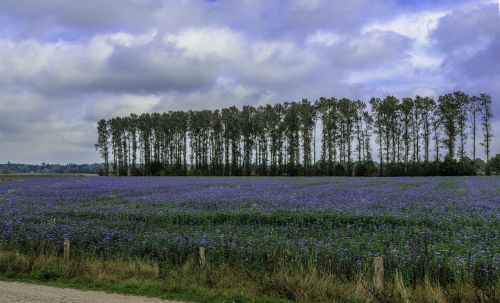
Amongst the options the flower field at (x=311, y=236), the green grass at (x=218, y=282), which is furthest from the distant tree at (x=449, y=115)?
the green grass at (x=218, y=282)

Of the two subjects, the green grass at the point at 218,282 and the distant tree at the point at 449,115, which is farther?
the distant tree at the point at 449,115

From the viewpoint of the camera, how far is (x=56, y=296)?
10.5 m

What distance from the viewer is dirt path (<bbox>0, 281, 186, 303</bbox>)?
10117mm

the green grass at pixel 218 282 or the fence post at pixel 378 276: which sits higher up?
the fence post at pixel 378 276

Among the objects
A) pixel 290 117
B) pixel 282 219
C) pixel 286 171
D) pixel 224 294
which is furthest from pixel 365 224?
pixel 290 117

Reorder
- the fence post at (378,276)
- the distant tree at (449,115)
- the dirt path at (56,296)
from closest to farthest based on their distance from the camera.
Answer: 1. the fence post at (378,276)
2. the dirt path at (56,296)
3. the distant tree at (449,115)

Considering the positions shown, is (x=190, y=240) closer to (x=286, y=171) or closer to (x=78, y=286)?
(x=78, y=286)

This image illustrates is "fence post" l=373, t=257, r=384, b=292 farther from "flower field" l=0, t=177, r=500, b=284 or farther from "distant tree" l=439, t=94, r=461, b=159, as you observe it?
"distant tree" l=439, t=94, r=461, b=159

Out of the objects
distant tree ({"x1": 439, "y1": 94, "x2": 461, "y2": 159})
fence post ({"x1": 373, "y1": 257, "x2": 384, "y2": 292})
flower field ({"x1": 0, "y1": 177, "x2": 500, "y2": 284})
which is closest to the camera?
fence post ({"x1": 373, "y1": 257, "x2": 384, "y2": 292})

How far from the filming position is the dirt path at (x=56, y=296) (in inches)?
398

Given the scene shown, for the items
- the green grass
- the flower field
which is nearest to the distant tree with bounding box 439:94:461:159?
the flower field

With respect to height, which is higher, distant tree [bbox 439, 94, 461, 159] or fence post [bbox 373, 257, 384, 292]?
distant tree [bbox 439, 94, 461, 159]

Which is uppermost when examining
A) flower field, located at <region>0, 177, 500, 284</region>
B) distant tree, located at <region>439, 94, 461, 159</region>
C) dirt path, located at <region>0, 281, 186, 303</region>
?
distant tree, located at <region>439, 94, 461, 159</region>

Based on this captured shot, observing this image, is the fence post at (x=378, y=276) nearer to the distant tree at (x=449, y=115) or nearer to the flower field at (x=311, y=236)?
the flower field at (x=311, y=236)
